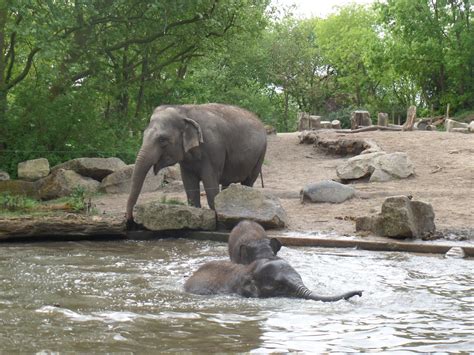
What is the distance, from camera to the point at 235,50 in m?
27.2

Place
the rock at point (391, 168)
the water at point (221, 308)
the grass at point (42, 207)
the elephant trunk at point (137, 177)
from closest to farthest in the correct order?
the water at point (221, 308), the elephant trunk at point (137, 177), the grass at point (42, 207), the rock at point (391, 168)

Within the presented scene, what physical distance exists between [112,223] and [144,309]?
5774 millimetres

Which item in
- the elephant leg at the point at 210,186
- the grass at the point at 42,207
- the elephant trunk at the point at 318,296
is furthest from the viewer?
the elephant leg at the point at 210,186

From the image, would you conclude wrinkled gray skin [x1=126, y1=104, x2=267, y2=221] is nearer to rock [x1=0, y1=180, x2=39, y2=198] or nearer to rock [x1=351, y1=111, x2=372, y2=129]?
rock [x1=0, y1=180, x2=39, y2=198]

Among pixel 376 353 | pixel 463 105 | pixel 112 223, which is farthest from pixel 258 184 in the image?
pixel 463 105

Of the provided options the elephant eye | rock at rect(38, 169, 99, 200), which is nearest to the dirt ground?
rock at rect(38, 169, 99, 200)

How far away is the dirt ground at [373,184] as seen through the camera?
14336mm

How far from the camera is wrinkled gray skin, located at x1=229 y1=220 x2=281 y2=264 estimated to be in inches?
338

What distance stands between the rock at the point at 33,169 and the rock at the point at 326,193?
6.98 meters

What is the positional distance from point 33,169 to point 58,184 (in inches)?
43.6

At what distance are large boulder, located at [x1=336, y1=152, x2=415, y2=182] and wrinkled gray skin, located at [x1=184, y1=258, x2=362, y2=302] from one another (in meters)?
11.8

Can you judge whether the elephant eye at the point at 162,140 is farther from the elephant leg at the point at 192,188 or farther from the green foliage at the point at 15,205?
the green foliage at the point at 15,205

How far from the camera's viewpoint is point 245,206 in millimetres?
13641

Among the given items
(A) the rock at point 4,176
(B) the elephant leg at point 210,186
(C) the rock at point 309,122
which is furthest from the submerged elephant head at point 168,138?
(C) the rock at point 309,122
